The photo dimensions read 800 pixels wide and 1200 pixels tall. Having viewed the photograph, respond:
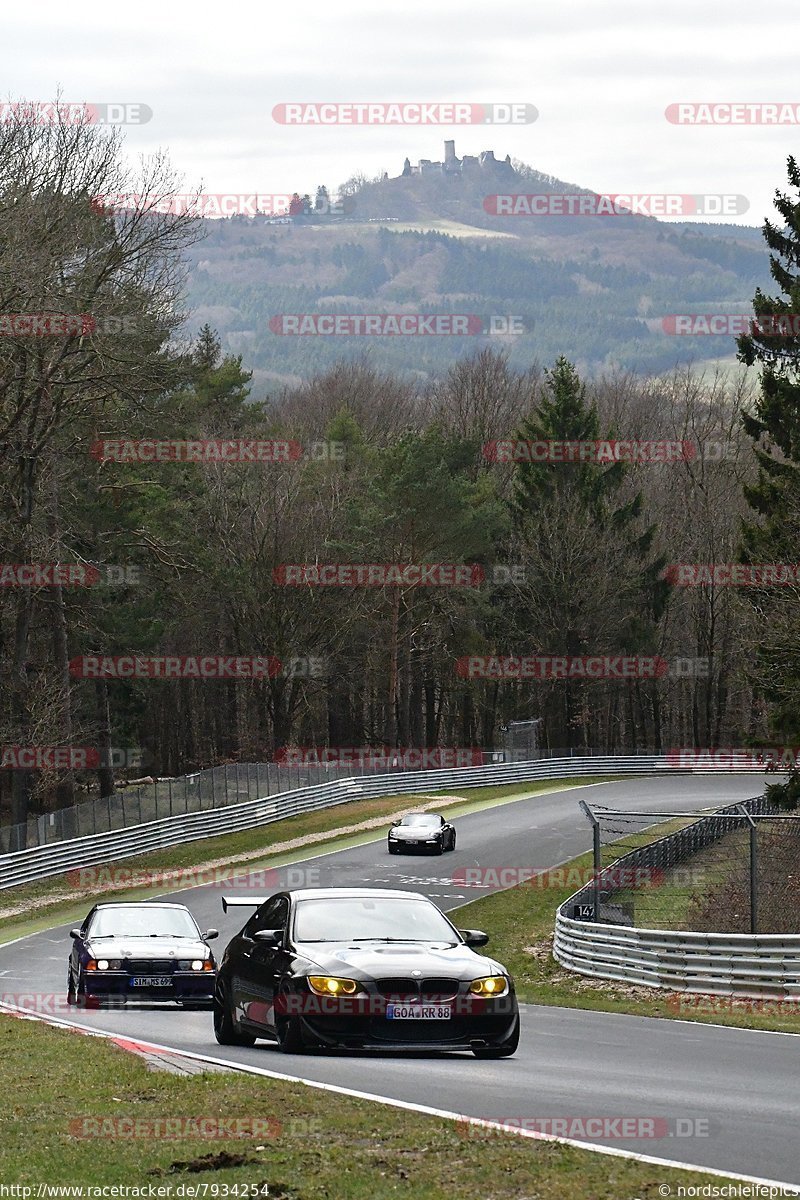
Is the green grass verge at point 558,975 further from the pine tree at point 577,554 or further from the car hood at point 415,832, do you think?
the pine tree at point 577,554

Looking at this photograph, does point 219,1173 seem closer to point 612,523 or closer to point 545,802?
point 545,802

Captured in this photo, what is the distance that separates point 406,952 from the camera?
40.4 ft

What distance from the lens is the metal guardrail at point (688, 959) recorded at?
67.6ft

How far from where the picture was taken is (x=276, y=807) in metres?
53.5

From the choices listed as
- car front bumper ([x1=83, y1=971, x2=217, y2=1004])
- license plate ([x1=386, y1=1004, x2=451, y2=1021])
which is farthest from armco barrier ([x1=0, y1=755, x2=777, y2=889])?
license plate ([x1=386, y1=1004, x2=451, y2=1021])

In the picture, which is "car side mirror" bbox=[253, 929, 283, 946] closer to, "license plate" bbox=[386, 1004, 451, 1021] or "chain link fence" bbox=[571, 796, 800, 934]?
"license plate" bbox=[386, 1004, 451, 1021]

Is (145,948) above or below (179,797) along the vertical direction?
above

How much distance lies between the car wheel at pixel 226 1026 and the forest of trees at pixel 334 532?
24.9 meters

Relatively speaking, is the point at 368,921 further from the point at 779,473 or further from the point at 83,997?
the point at 779,473

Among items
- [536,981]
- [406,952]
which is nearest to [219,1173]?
[406,952]

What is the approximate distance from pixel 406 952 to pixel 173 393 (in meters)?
61.1

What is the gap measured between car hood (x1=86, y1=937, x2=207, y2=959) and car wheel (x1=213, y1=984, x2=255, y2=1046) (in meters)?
5.36

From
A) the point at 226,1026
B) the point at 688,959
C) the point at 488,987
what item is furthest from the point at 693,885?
the point at 488,987

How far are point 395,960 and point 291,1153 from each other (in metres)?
3.93
